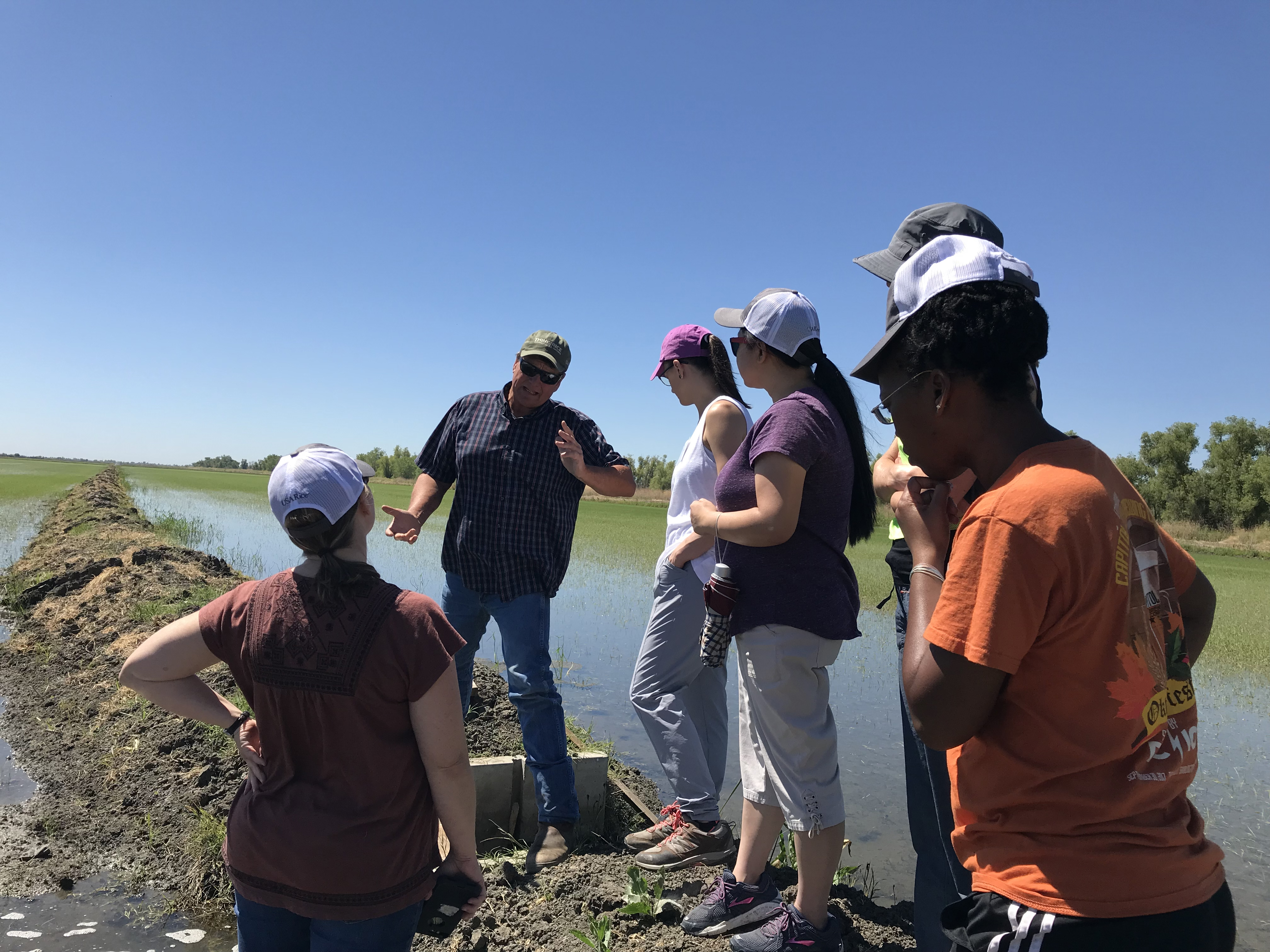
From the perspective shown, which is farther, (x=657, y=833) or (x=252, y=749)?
(x=657, y=833)

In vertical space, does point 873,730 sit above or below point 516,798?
below

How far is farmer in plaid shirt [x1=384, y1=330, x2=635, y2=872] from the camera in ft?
12.4

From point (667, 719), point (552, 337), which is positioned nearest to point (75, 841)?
point (667, 719)

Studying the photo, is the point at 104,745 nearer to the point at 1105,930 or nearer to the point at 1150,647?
the point at 1105,930

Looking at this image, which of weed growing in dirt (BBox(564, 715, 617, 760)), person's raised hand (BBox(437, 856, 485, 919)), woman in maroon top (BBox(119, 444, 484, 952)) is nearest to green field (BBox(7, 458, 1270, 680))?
weed growing in dirt (BBox(564, 715, 617, 760))

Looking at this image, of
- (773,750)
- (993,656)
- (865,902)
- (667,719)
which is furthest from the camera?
(667,719)

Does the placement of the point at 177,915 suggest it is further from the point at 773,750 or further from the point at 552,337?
the point at 552,337

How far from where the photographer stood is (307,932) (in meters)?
1.91

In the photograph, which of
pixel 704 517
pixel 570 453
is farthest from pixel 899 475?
pixel 570 453

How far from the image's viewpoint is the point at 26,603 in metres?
10.6

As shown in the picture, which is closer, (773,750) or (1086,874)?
(1086,874)

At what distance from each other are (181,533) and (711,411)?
20.2 metres

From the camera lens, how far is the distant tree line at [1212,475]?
38781 millimetres

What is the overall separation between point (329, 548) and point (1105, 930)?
5.52ft
